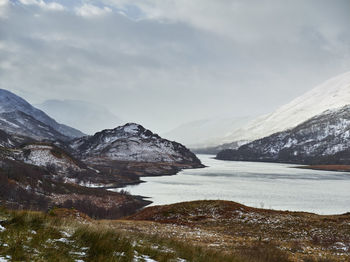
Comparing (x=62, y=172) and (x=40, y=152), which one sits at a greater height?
(x=40, y=152)

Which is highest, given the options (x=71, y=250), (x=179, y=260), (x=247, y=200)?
(x=71, y=250)

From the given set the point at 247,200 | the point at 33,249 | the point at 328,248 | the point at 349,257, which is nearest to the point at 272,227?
the point at 328,248

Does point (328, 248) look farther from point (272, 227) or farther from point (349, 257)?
point (272, 227)

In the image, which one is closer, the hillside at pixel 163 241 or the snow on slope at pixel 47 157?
the hillside at pixel 163 241

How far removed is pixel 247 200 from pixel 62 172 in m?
85.2

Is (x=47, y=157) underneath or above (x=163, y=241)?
above

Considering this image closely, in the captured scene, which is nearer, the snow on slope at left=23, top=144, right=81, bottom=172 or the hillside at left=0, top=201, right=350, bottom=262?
the hillside at left=0, top=201, right=350, bottom=262

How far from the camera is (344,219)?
111 feet

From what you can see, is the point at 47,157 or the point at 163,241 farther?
the point at 47,157

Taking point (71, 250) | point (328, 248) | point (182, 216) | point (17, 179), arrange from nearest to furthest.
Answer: point (71, 250) < point (328, 248) < point (182, 216) < point (17, 179)

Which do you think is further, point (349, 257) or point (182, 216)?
point (182, 216)

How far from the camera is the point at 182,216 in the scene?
41344 millimetres

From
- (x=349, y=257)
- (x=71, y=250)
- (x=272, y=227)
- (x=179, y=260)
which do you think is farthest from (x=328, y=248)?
(x=71, y=250)

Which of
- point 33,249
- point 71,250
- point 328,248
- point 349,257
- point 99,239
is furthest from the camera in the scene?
point 328,248
